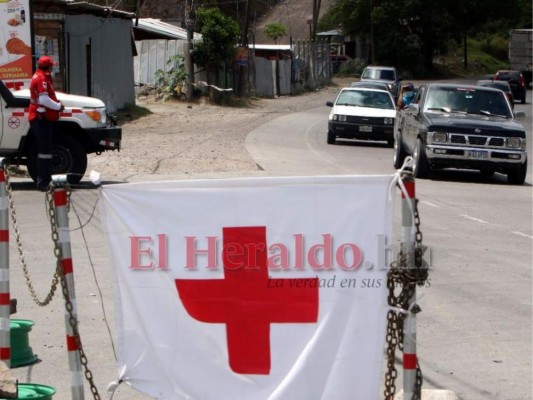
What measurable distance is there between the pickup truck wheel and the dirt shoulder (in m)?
4.93

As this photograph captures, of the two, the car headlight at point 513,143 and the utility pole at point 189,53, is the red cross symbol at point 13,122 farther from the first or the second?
the utility pole at point 189,53

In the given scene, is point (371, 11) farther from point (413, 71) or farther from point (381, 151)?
point (381, 151)

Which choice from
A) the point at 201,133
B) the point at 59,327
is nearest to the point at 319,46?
the point at 201,133

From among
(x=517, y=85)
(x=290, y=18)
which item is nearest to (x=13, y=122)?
(x=517, y=85)

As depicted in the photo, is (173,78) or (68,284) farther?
(173,78)

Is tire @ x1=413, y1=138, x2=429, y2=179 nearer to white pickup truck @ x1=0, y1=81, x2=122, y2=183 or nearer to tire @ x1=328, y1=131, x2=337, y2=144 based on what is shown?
white pickup truck @ x1=0, y1=81, x2=122, y2=183

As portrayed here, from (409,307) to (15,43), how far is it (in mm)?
13933

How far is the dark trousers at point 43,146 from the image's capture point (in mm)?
14555

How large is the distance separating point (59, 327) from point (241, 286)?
3565 millimetres

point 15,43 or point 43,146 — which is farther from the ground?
point 15,43

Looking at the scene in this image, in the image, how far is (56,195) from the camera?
16.4ft

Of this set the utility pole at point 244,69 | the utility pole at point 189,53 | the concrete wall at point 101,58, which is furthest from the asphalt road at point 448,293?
the utility pole at point 244,69

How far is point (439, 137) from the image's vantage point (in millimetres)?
18719

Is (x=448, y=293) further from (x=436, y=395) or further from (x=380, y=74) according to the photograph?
(x=380, y=74)
